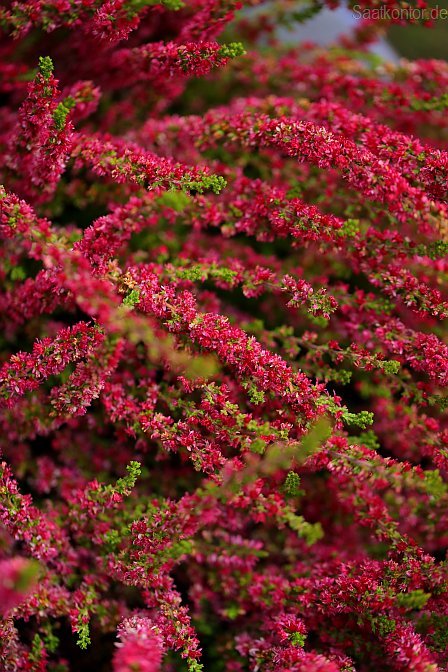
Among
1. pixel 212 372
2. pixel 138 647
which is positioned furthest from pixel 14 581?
pixel 212 372

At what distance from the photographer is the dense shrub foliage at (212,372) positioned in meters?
1.21

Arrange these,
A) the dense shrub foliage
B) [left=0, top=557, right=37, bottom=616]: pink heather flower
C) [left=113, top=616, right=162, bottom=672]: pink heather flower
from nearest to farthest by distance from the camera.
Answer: [left=0, top=557, right=37, bottom=616]: pink heather flower → [left=113, top=616, right=162, bottom=672]: pink heather flower → the dense shrub foliage

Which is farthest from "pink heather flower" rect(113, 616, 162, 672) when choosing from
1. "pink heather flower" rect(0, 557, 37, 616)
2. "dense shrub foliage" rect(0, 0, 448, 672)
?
"pink heather flower" rect(0, 557, 37, 616)

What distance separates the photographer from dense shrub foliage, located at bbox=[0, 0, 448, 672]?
47.4 inches

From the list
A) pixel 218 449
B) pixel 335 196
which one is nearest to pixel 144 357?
pixel 218 449

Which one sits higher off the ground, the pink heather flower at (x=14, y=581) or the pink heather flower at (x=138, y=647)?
the pink heather flower at (x=14, y=581)

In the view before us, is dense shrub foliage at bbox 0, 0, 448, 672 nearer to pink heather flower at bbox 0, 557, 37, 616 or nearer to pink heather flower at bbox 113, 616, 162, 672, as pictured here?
pink heather flower at bbox 113, 616, 162, 672

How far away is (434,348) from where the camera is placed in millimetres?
1266

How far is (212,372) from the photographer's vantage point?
1.06 m

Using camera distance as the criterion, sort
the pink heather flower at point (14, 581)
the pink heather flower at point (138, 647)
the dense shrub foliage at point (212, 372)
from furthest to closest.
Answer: the dense shrub foliage at point (212, 372) < the pink heather flower at point (138, 647) < the pink heather flower at point (14, 581)

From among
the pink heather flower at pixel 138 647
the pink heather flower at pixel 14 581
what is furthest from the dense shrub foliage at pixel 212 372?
the pink heather flower at pixel 14 581

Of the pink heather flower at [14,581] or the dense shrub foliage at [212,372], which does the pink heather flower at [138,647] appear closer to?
the dense shrub foliage at [212,372]

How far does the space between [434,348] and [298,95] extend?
95 centimetres

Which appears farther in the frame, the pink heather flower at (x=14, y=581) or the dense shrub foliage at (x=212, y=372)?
the dense shrub foliage at (x=212, y=372)
